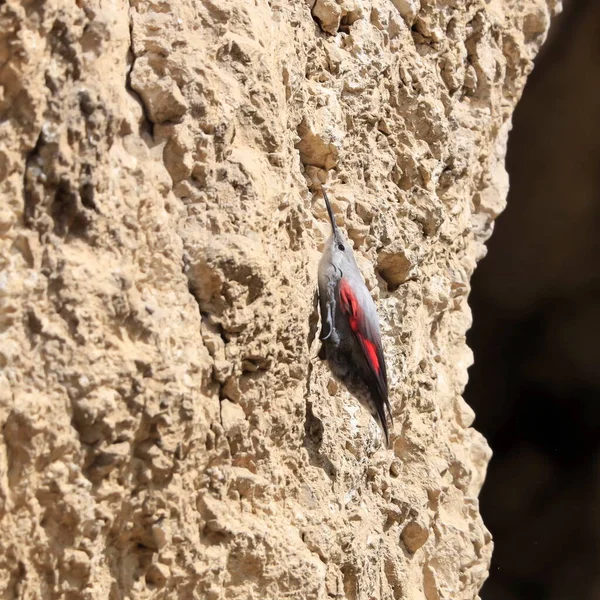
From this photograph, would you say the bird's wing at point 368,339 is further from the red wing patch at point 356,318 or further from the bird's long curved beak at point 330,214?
the bird's long curved beak at point 330,214

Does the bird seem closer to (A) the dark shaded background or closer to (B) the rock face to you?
(B) the rock face

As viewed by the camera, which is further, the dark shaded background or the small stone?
the dark shaded background

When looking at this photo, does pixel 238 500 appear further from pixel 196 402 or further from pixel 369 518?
pixel 369 518

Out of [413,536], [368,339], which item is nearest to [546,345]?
[413,536]

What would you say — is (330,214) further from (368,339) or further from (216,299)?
(216,299)

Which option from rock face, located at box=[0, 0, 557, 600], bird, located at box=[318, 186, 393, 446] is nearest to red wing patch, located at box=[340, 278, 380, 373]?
bird, located at box=[318, 186, 393, 446]

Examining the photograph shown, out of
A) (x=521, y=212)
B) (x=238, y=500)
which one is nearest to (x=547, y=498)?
(x=521, y=212)
